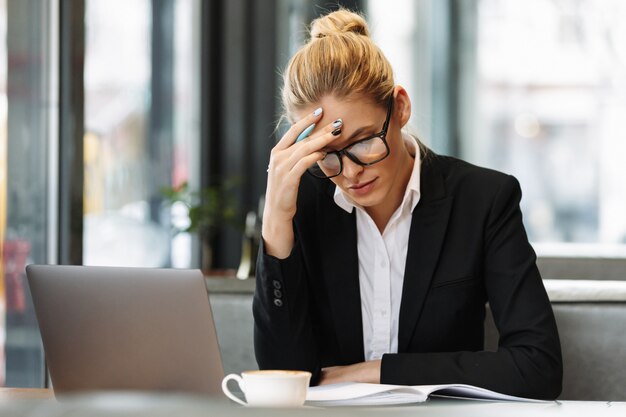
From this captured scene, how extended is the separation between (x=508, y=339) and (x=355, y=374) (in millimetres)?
314

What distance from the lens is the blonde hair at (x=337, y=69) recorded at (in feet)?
5.90

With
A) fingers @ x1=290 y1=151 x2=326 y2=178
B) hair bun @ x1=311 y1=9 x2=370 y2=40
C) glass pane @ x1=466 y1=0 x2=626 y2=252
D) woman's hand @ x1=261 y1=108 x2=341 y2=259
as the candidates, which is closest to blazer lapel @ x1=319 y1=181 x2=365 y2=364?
woman's hand @ x1=261 y1=108 x2=341 y2=259

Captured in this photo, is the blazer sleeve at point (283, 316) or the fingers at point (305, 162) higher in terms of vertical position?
the fingers at point (305, 162)

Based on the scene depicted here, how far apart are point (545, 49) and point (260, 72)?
8.67 feet

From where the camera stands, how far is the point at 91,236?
3.55 meters

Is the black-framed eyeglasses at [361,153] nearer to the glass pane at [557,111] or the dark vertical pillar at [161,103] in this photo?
the dark vertical pillar at [161,103]

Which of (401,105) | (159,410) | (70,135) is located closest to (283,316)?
(401,105)

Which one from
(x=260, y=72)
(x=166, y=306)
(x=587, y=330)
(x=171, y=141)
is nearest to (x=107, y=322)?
(x=166, y=306)

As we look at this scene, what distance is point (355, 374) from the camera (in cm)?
168

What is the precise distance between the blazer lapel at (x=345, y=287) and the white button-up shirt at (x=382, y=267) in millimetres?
26

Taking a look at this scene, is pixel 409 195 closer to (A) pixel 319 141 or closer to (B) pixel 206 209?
(A) pixel 319 141

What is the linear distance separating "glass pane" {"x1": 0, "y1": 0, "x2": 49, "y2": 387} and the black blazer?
3.89 feet

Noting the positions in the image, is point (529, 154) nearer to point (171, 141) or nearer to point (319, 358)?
point (171, 141)

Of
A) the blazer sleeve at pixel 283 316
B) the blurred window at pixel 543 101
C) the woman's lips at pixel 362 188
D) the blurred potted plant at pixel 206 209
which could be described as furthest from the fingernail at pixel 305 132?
the blurred window at pixel 543 101
